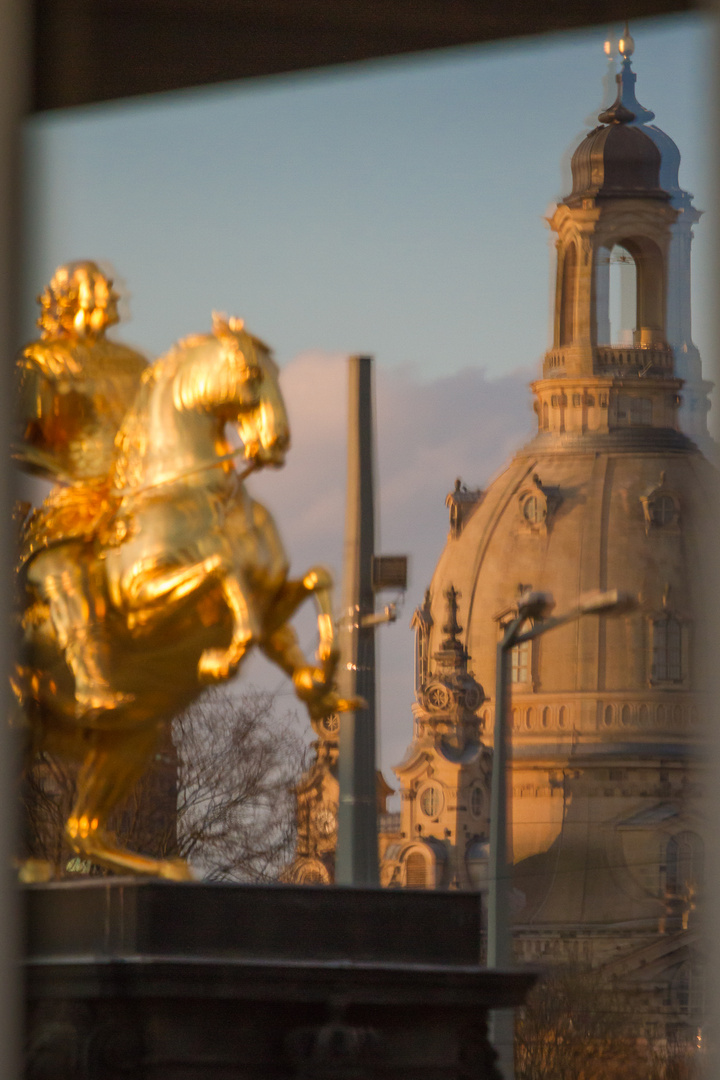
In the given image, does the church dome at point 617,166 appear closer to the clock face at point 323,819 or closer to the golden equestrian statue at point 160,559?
the clock face at point 323,819

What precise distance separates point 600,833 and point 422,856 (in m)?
7.06

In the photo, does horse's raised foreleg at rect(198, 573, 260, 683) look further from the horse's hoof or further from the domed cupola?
the domed cupola

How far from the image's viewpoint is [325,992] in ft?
18.7

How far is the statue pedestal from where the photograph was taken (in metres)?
5.45

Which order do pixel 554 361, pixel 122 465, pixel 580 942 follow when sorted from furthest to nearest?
pixel 554 361 < pixel 580 942 < pixel 122 465

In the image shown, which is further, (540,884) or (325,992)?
(540,884)

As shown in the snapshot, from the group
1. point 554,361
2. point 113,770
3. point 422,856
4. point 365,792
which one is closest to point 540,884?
point 422,856

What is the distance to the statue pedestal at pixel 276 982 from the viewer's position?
545 cm

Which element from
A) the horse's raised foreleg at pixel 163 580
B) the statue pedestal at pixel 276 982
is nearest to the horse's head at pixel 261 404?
the horse's raised foreleg at pixel 163 580

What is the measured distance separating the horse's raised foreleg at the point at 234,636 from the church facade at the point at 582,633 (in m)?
47.5

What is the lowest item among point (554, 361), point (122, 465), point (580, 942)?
point (580, 942)

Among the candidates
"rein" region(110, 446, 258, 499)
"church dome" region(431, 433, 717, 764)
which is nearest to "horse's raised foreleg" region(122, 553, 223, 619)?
"rein" region(110, 446, 258, 499)

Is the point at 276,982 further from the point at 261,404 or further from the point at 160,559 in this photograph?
the point at 261,404

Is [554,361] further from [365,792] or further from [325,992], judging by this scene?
[325,992]
